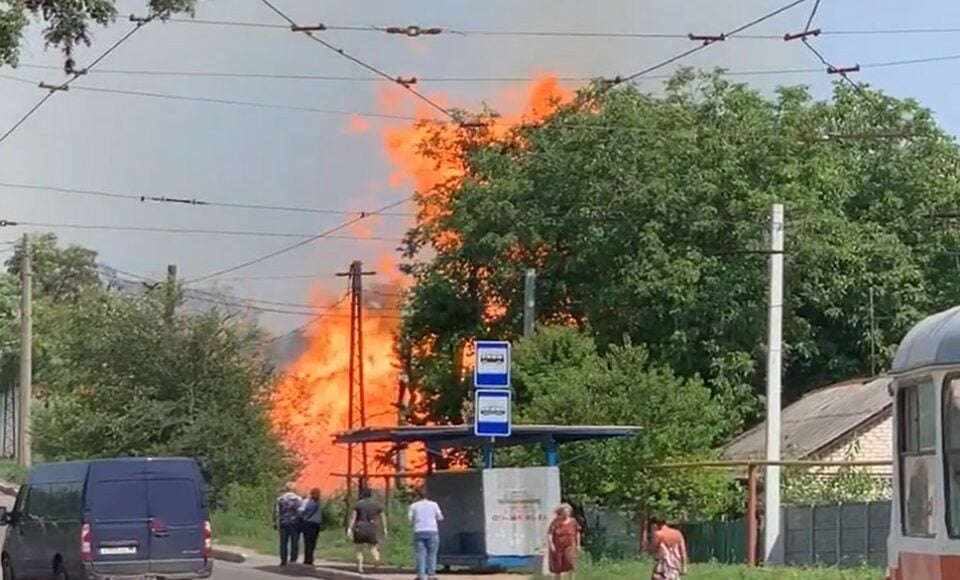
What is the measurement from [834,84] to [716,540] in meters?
26.9

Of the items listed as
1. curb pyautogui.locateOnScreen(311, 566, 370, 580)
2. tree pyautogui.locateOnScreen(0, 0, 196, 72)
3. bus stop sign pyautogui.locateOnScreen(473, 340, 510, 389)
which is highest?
tree pyautogui.locateOnScreen(0, 0, 196, 72)

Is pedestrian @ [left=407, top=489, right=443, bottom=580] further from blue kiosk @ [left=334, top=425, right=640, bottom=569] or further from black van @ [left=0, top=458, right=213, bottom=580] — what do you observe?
black van @ [left=0, top=458, right=213, bottom=580]

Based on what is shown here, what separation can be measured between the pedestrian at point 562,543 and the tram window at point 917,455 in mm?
14826

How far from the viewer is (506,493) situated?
3097 centimetres

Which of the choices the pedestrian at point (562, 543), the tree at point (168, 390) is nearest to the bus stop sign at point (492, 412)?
the pedestrian at point (562, 543)

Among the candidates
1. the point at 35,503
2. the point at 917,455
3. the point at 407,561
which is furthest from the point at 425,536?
the point at 917,455

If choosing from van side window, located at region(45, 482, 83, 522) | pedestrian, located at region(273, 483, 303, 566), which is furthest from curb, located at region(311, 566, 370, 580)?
van side window, located at region(45, 482, 83, 522)

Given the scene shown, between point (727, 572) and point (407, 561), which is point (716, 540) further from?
point (727, 572)

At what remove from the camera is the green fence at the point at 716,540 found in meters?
36.2

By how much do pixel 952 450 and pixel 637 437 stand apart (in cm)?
2453

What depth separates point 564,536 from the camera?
2656cm

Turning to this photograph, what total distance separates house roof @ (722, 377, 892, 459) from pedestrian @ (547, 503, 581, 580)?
15222mm

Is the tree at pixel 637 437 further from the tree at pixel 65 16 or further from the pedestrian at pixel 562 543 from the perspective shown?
the tree at pixel 65 16

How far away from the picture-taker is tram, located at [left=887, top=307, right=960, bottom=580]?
10.9 meters
